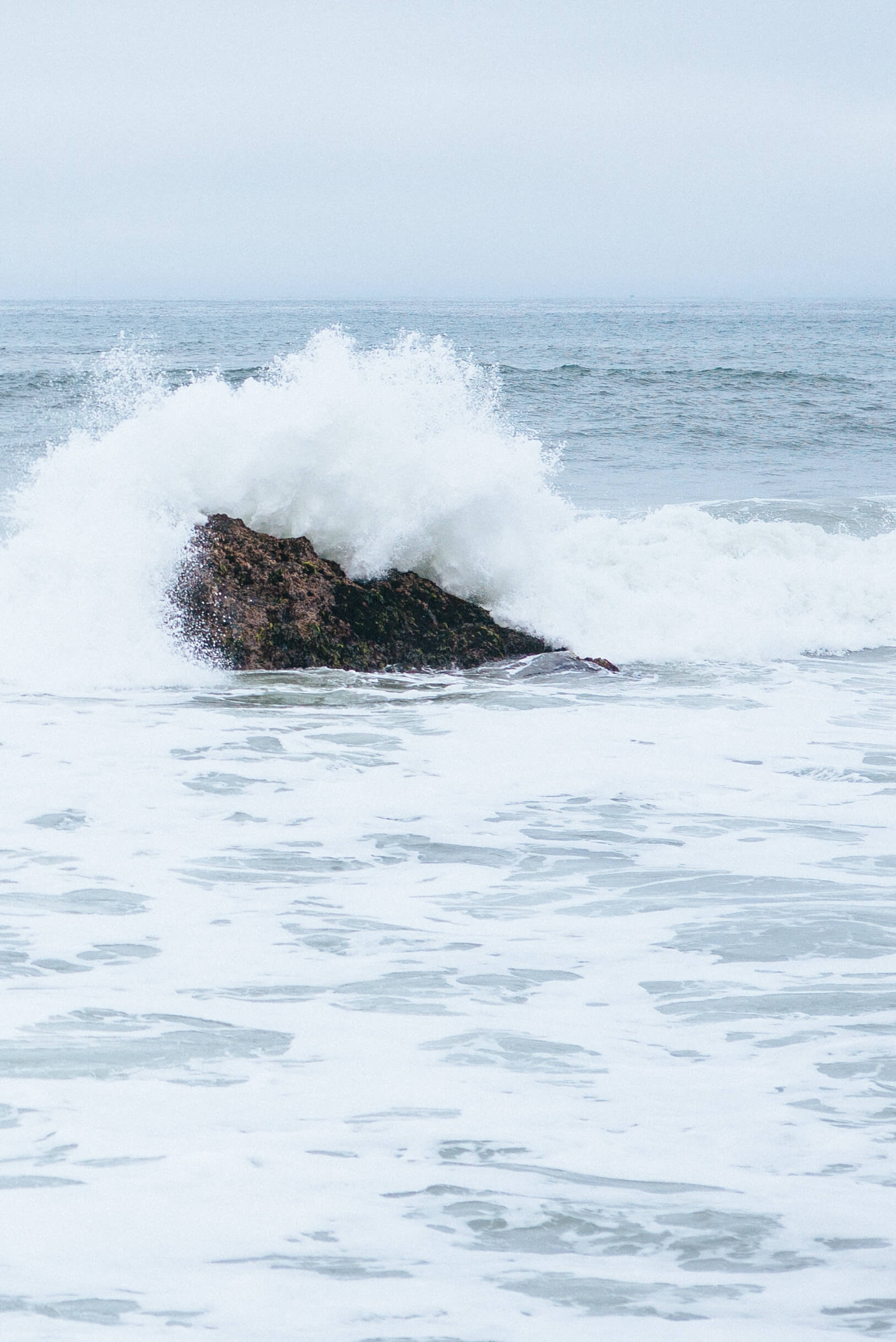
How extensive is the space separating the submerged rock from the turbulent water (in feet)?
0.72

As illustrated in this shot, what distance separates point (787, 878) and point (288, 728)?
9.06 ft

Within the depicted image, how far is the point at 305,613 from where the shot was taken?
7.37m

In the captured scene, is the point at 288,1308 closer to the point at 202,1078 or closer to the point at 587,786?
the point at 202,1078

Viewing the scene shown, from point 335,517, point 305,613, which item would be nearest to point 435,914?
point 305,613

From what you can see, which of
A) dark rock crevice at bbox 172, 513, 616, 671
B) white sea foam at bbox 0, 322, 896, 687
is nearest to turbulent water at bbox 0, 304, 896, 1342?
white sea foam at bbox 0, 322, 896, 687

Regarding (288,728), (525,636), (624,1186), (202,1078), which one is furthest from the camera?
(525,636)

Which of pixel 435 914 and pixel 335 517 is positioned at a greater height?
pixel 335 517

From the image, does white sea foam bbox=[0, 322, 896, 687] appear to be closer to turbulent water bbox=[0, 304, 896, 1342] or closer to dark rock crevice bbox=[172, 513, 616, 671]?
turbulent water bbox=[0, 304, 896, 1342]

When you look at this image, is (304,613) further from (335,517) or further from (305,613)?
(335,517)

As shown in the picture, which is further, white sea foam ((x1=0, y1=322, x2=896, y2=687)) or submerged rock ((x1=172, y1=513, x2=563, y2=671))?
white sea foam ((x1=0, y1=322, x2=896, y2=687))

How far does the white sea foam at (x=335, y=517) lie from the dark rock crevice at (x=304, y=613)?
0.21 metres

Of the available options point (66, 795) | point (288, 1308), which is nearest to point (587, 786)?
point (66, 795)

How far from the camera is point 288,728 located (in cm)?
621

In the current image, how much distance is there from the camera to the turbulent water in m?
2.45
